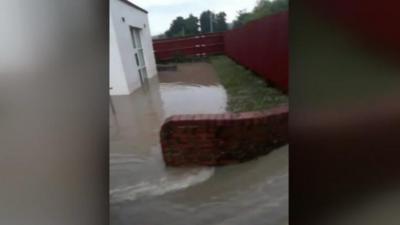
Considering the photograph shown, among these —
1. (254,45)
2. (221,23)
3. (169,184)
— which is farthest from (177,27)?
(169,184)

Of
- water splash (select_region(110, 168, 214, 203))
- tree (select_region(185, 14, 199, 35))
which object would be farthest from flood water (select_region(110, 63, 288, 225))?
tree (select_region(185, 14, 199, 35))

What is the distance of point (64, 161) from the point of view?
979mm

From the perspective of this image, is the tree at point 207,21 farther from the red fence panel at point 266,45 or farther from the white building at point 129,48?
the white building at point 129,48

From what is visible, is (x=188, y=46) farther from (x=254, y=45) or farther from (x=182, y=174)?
(x=182, y=174)

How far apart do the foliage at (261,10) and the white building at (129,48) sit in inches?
10.6

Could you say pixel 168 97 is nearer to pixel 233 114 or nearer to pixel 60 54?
pixel 233 114

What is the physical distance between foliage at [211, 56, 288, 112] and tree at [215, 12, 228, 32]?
0.29 ft

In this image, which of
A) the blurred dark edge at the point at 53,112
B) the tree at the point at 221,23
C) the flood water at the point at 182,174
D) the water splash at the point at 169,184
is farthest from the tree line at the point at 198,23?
the water splash at the point at 169,184

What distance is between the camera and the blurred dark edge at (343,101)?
37.8 inches

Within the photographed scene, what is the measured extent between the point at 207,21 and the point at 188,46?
9 centimetres

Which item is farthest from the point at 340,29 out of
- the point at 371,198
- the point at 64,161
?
the point at 64,161

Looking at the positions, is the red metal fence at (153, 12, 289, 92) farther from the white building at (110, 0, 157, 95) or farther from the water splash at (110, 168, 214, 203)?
the water splash at (110, 168, 214, 203)

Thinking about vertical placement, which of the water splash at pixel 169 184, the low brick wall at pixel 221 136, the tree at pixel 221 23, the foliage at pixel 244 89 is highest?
the tree at pixel 221 23

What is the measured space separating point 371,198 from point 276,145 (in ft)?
1.04
